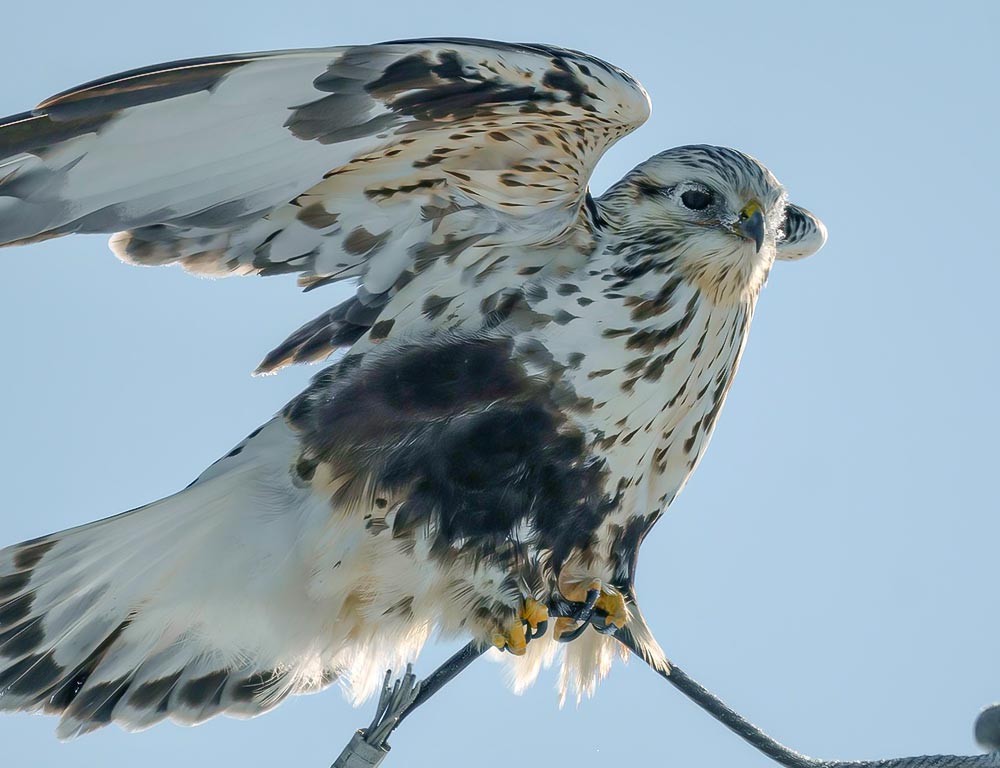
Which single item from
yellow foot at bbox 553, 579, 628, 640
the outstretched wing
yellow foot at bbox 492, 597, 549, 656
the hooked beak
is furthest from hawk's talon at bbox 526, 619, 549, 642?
the hooked beak

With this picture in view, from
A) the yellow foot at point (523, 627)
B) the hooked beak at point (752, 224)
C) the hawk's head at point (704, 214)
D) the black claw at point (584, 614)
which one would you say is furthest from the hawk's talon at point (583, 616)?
the hooked beak at point (752, 224)

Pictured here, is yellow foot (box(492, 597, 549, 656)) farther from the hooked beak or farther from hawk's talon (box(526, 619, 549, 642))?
the hooked beak

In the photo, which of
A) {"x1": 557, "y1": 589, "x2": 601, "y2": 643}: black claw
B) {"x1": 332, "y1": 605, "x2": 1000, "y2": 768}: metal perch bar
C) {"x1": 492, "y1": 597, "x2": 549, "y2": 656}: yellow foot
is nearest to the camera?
{"x1": 332, "y1": 605, "x2": 1000, "y2": 768}: metal perch bar

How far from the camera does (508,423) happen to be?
4016 millimetres

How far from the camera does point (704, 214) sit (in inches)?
172

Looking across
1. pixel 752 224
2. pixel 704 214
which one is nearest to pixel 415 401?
pixel 704 214

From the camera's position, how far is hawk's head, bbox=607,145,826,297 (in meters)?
4.26

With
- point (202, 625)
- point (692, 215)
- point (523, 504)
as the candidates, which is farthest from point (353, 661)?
point (692, 215)

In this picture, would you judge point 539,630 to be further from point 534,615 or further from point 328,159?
point 328,159

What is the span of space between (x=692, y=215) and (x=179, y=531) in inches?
68.2

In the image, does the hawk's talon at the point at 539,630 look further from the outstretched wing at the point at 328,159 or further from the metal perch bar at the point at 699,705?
the outstretched wing at the point at 328,159

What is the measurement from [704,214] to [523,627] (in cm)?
131

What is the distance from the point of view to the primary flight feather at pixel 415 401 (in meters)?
3.88

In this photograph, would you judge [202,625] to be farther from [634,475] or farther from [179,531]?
[634,475]
